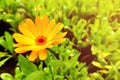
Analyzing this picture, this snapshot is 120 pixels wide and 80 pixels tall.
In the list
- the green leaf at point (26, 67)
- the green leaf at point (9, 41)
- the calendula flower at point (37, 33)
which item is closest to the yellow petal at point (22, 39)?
the calendula flower at point (37, 33)

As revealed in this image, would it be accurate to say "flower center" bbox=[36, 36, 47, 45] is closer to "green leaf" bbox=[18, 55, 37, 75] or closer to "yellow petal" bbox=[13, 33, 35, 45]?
"yellow petal" bbox=[13, 33, 35, 45]

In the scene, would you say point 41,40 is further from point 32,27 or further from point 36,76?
point 36,76

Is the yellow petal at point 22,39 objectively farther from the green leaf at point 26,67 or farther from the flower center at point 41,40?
the green leaf at point 26,67

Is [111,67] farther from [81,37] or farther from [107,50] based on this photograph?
[81,37]

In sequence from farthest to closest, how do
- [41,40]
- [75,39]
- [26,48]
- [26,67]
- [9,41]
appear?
[75,39]
[9,41]
[26,67]
[41,40]
[26,48]

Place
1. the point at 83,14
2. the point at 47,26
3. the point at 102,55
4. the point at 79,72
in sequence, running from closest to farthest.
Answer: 1. the point at 47,26
2. the point at 79,72
3. the point at 102,55
4. the point at 83,14

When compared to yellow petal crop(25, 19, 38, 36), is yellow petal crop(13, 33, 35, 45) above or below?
below

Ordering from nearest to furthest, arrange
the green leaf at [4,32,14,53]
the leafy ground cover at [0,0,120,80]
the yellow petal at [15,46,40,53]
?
the yellow petal at [15,46,40,53], the leafy ground cover at [0,0,120,80], the green leaf at [4,32,14,53]

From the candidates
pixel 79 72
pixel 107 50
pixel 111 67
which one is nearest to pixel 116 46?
pixel 107 50

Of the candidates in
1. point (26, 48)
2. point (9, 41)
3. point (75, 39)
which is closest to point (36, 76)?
point (26, 48)

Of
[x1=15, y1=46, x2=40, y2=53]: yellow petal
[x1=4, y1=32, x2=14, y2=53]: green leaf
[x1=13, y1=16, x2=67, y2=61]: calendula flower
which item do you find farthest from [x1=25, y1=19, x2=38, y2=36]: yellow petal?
[x1=4, y1=32, x2=14, y2=53]: green leaf

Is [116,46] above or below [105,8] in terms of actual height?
below
